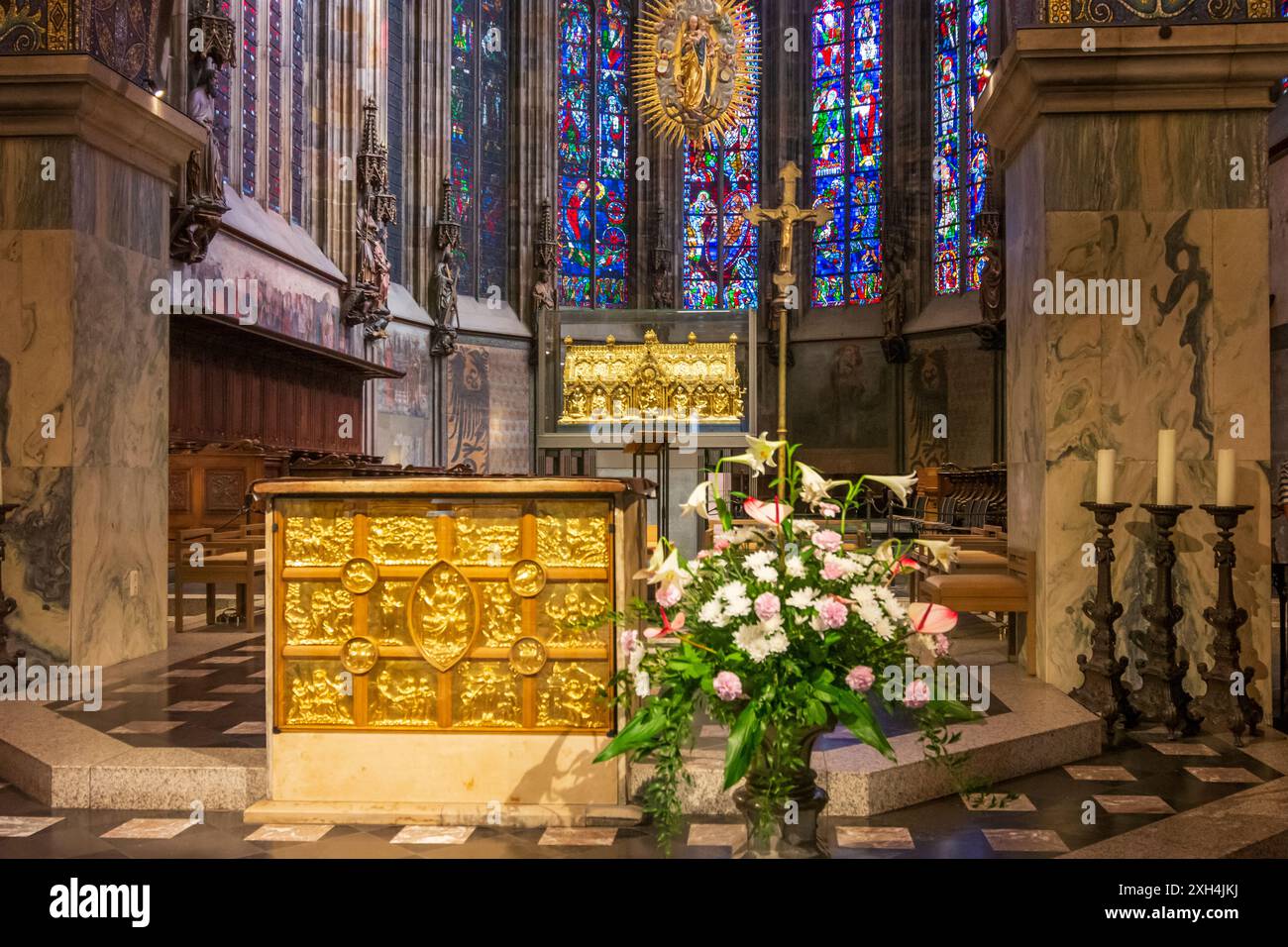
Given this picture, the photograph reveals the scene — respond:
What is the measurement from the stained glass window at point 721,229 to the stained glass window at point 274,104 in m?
9.74

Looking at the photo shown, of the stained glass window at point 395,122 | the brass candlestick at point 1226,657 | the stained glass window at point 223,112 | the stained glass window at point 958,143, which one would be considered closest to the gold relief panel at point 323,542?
the brass candlestick at point 1226,657

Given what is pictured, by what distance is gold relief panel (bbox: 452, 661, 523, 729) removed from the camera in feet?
13.1

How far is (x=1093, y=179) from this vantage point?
18.8ft

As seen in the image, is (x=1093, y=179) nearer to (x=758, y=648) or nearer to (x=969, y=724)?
(x=969, y=724)

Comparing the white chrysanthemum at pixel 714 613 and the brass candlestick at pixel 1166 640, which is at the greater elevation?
the white chrysanthemum at pixel 714 613

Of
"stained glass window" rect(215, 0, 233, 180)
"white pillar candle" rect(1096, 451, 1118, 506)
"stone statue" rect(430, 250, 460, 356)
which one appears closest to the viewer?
"white pillar candle" rect(1096, 451, 1118, 506)

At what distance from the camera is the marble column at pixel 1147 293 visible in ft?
18.2

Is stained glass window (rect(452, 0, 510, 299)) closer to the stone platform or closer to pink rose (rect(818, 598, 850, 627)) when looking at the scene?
the stone platform

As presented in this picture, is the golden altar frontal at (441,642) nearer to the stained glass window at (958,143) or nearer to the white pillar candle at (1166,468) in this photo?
the white pillar candle at (1166,468)

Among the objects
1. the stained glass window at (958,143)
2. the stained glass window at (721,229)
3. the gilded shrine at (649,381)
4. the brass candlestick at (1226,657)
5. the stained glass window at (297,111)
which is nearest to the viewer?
the brass candlestick at (1226,657)

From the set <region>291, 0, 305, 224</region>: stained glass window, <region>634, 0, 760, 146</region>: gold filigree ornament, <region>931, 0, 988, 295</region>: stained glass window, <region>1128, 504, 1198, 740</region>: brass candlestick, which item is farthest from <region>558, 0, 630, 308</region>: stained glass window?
<region>1128, 504, 1198, 740</region>: brass candlestick

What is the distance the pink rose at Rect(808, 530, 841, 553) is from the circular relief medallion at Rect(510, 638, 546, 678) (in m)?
1.60

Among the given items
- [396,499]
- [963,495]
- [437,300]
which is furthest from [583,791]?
[437,300]
